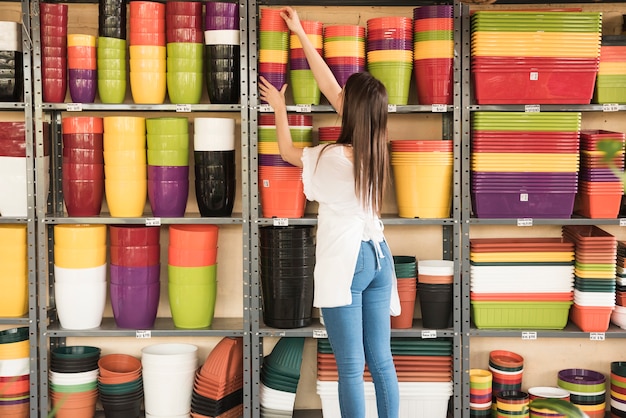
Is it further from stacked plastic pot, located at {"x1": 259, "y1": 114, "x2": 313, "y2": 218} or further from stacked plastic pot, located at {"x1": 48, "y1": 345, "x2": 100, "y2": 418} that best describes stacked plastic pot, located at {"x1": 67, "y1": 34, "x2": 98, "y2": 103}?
stacked plastic pot, located at {"x1": 48, "y1": 345, "x2": 100, "y2": 418}

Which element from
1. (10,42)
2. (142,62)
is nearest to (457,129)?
(142,62)

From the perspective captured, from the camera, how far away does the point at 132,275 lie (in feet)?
12.7

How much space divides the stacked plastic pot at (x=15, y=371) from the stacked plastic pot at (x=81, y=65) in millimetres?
1296

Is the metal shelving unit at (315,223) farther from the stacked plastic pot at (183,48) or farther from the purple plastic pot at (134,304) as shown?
the purple plastic pot at (134,304)

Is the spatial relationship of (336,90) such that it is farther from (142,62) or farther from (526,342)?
(526,342)

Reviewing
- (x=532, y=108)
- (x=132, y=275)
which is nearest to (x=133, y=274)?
(x=132, y=275)

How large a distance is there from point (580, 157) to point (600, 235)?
44 cm

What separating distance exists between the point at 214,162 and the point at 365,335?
1.30 meters

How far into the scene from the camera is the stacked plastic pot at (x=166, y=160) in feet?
12.5

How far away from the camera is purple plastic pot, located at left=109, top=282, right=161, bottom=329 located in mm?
3873

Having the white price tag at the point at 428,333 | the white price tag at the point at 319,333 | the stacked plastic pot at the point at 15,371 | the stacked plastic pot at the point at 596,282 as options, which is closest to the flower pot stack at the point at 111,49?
the stacked plastic pot at the point at 15,371

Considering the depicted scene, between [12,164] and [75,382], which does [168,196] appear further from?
[75,382]

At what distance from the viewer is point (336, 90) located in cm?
354

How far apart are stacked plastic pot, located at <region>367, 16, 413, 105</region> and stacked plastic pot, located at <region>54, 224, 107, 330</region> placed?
1.68 meters
